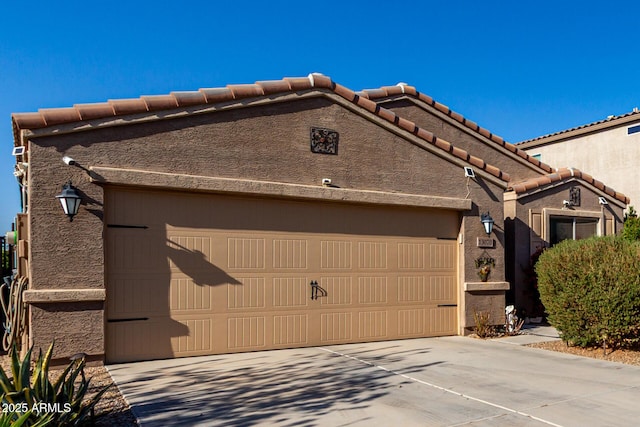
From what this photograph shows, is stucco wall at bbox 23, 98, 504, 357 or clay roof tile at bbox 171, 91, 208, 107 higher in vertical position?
clay roof tile at bbox 171, 91, 208, 107

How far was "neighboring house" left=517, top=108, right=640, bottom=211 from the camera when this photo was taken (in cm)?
1802

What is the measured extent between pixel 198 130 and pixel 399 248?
14.1 feet

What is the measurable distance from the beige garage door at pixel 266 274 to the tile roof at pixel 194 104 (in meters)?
1.14

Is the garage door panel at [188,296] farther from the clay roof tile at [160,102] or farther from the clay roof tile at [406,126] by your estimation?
the clay roof tile at [406,126]

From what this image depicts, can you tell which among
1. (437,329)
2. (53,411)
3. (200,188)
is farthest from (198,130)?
(437,329)

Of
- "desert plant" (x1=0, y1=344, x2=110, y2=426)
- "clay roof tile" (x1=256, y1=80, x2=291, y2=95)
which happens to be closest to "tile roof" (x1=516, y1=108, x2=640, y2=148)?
"clay roof tile" (x1=256, y1=80, x2=291, y2=95)

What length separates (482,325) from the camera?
10617mm

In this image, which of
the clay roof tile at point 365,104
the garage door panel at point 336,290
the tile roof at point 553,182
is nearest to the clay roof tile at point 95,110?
the clay roof tile at point 365,104

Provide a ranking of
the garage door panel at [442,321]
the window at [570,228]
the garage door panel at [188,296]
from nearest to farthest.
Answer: the garage door panel at [188,296]
the garage door panel at [442,321]
the window at [570,228]

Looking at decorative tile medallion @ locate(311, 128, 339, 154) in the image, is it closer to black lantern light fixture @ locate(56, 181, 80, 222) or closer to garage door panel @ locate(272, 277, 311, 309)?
garage door panel @ locate(272, 277, 311, 309)

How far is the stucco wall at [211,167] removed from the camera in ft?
23.8

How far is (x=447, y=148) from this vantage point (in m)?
10.6

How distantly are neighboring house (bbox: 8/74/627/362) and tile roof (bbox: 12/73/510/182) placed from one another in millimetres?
27

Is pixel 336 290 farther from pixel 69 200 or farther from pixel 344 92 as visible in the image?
pixel 69 200
